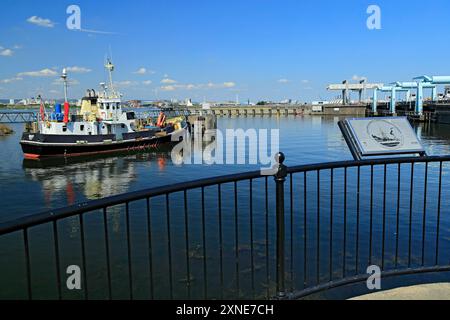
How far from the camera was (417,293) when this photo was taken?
420cm

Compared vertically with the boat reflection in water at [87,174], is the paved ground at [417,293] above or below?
above

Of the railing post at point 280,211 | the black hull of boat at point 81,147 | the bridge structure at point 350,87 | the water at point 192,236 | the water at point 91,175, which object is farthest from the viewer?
the bridge structure at point 350,87

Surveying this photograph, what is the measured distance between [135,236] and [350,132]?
359 inches

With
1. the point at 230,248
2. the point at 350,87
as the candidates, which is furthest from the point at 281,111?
the point at 230,248

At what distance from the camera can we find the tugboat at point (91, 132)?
3556 centimetres

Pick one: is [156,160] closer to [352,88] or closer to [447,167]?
[447,167]

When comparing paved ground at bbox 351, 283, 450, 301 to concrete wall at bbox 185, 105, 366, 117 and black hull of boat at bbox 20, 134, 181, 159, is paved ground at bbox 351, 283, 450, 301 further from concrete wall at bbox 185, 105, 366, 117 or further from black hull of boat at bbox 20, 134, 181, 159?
concrete wall at bbox 185, 105, 366, 117

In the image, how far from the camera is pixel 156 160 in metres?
34.2

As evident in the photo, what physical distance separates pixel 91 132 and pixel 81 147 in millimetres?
2745

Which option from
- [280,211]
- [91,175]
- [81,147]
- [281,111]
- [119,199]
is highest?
[281,111]

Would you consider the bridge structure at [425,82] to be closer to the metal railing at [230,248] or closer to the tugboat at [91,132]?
the tugboat at [91,132]

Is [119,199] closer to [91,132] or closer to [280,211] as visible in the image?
[280,211]

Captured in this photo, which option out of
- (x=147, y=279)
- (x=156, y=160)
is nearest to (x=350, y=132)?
(x=147, y=279)

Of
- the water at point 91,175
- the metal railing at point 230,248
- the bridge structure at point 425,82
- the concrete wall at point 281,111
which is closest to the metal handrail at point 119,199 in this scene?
the metal railing at point 230,248
